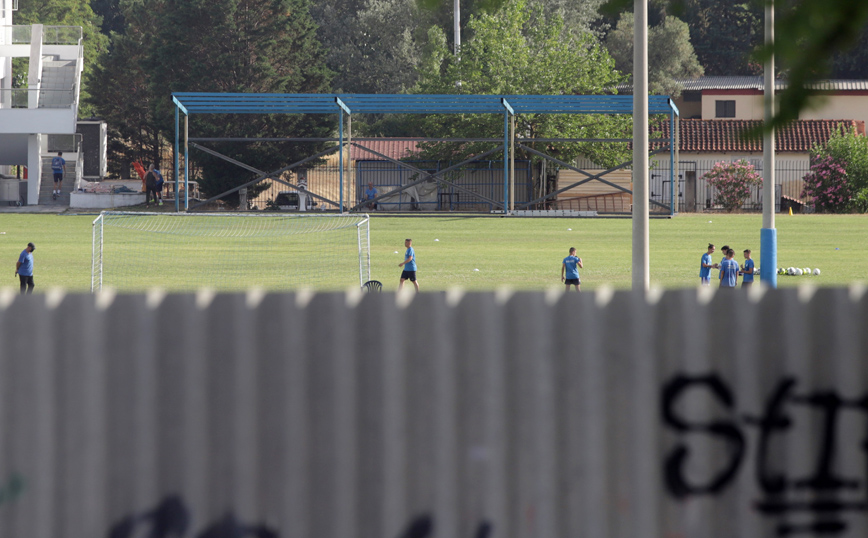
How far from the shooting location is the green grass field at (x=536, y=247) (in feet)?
69.5

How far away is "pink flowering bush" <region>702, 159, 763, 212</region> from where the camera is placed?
46625 millimetres

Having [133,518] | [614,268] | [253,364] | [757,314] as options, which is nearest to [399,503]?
[253,364]

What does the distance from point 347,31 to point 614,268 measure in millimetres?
55529

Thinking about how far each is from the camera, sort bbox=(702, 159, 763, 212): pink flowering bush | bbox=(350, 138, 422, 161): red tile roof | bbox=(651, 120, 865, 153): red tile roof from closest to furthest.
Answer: bbox=(702, 159, 763, 212): pink flowering bush → bbox=(651, 120, 865, 153): red tile roof → bbox=(350, 138, 422, 161): red tile roof

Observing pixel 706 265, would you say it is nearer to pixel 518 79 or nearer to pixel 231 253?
pixel 231 253

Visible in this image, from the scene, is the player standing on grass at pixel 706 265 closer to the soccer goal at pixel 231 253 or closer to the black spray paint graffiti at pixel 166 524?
the soccer goal at pixel 231 253

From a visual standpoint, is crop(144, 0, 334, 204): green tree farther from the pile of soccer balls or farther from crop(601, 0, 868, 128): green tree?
crop(601, 0, 868, 128): green tree

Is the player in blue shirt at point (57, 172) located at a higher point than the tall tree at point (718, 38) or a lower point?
lower

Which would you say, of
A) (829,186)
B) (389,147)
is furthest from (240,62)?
(829,186)

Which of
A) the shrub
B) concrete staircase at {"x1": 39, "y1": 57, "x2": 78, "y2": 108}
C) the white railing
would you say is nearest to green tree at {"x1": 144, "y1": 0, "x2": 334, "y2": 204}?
concrete staircase at {"x1": 39, "y1": 57, "x2": 78, "y2": 108}

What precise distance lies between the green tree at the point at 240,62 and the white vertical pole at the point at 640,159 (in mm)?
37050

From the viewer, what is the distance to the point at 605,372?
A: 439 centimetres

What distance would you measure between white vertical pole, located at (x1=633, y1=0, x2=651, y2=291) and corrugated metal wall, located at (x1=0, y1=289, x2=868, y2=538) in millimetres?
8715

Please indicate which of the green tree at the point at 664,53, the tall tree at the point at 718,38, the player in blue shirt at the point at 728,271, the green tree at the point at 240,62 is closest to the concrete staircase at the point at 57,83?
the green tree at the point at 240,62
